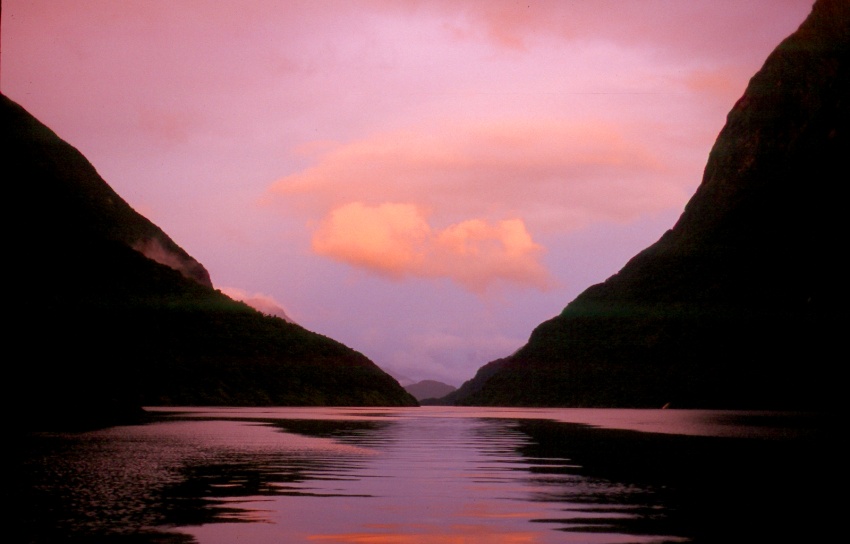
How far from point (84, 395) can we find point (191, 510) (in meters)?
60.3

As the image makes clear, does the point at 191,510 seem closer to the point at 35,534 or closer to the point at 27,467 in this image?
the point at 35,534

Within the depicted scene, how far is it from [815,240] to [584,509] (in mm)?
183516

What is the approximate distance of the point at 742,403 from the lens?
18850cm

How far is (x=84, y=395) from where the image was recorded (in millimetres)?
75125

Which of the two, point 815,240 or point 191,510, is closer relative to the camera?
point 191,510

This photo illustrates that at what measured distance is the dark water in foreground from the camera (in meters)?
16.1

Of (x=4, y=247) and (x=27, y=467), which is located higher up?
(x=4, y=247)

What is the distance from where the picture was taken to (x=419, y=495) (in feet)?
71.9

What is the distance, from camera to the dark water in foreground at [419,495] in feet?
52.7

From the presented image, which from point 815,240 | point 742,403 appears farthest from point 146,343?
point 815,240

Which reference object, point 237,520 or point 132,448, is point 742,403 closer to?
point 132,448

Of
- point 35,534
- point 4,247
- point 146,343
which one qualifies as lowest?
point 35,534

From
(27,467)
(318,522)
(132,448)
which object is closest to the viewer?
(318,522)

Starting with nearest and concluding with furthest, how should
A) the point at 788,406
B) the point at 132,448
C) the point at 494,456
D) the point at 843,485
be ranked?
the point at 843,485 → the point at 494,456 → the point at 132,448 → the point at 788,406
